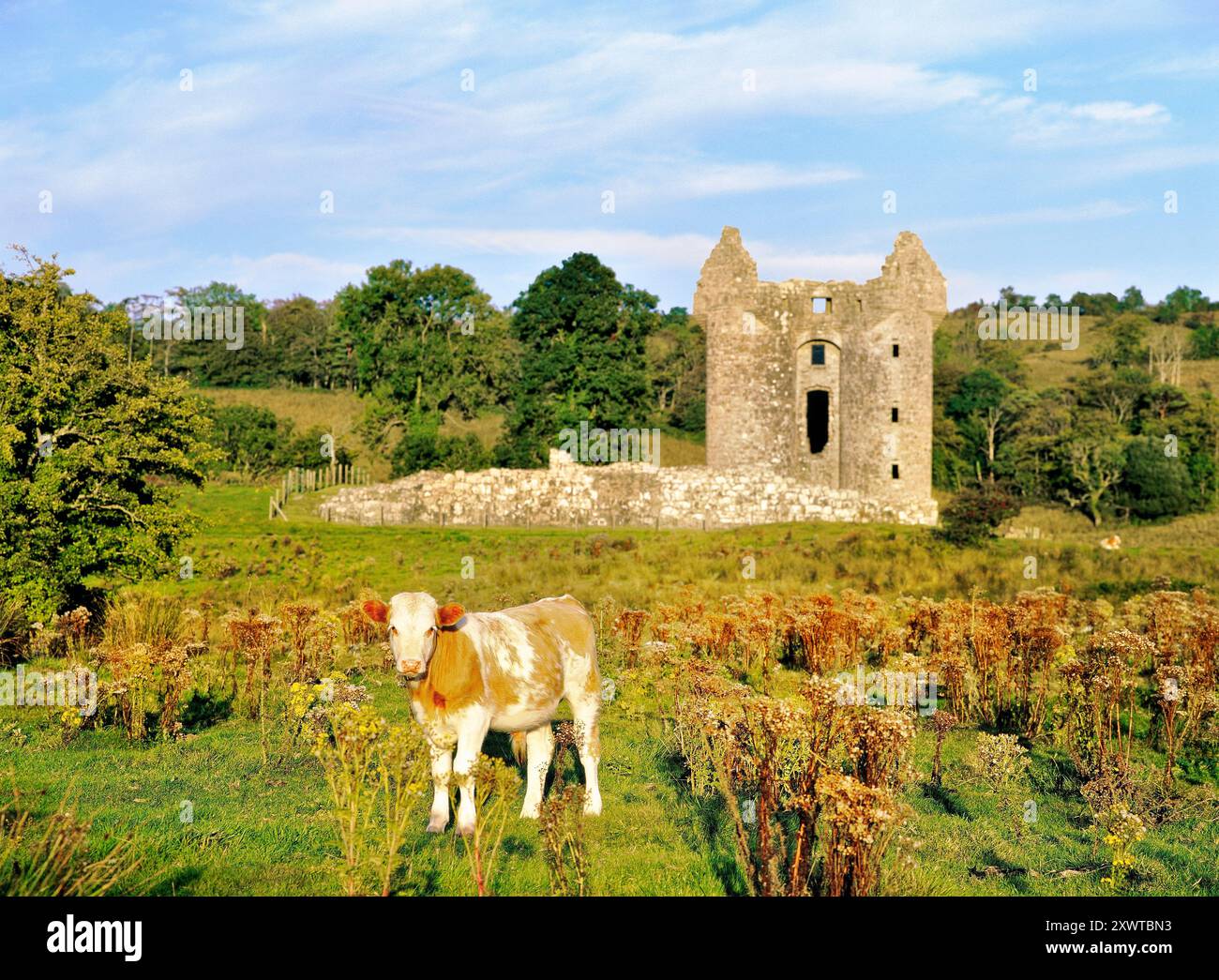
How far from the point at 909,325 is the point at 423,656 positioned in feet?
131

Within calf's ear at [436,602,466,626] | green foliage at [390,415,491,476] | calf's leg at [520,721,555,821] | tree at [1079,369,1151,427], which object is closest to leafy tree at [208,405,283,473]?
green foliage at [390,415,491,476]

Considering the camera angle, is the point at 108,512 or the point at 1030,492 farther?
the point at 1030,492

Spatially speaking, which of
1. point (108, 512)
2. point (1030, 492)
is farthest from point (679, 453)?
point (108, 512)

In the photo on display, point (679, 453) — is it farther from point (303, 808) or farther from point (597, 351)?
point (303, 808)

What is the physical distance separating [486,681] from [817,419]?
43612 mm

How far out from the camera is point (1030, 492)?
55688 millimetres

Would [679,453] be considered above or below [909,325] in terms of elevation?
below

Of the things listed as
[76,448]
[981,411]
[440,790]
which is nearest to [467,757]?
[440,790]

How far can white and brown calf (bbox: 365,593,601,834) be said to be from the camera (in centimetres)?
807

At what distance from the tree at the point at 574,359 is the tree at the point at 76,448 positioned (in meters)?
32.8

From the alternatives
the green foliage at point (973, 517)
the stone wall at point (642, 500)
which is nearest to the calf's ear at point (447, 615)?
the green foliage at point (973, 517)

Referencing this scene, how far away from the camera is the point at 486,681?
27.8 feet

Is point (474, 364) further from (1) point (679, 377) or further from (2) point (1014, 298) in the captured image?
(2) point (1014, 298)

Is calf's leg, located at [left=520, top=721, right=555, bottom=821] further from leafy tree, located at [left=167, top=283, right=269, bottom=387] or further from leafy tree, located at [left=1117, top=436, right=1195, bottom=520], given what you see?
leafy tree, located at [left=167, top=283, right=269, bottom=387]
